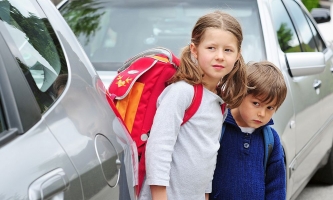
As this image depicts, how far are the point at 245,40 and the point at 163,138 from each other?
210 cm

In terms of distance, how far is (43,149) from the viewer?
187 cm

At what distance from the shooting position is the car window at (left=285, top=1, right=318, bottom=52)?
570cm

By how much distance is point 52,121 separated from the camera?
6.59 ft

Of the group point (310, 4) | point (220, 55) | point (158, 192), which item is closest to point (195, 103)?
point (220, 55)

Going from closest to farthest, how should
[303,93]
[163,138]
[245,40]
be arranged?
1. [163,138]
2. [245,40]
3. [303,93]

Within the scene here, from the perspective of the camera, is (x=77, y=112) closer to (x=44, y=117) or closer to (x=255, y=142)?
(x=44, y=117)

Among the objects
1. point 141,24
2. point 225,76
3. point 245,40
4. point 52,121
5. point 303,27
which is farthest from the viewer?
point 303,27

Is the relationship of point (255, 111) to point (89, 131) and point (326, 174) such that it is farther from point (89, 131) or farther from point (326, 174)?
point (326, 174)

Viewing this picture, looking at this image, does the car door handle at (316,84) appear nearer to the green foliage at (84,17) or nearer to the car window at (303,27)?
the car window at (303,27)

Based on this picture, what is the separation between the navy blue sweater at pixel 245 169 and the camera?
3.13 meters

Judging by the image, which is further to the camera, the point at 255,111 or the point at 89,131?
the point at 255,111

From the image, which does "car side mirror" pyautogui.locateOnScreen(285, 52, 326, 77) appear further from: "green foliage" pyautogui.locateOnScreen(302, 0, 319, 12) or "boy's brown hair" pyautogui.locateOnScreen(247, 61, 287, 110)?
"green foliage" pyautogui.locateOnScreen(302, 0, 319, 12)

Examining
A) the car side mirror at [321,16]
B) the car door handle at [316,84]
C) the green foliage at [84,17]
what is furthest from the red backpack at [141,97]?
the car side mirror at [321,16]

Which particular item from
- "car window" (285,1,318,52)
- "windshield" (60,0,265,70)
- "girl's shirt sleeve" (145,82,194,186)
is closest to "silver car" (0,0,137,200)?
"girl's shirt sleeve" (145,82,194,186)
